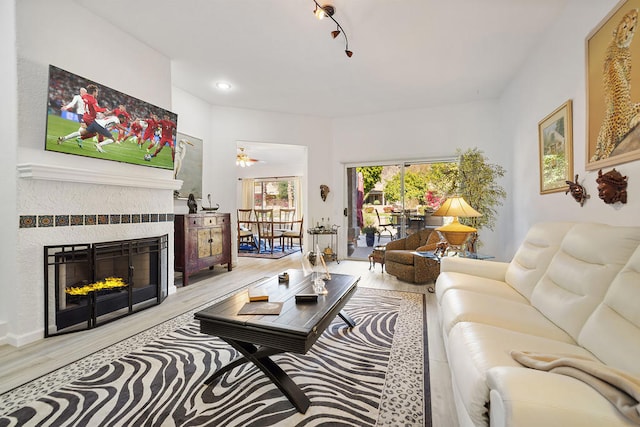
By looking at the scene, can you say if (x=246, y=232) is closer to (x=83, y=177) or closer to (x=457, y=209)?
(x=83, y=177)

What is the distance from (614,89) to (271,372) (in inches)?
111

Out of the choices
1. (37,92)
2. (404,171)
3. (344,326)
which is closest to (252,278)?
(344,326)

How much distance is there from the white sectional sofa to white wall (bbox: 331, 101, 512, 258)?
2.72 m

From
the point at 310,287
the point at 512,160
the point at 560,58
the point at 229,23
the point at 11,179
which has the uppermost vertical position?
the point at 229,23

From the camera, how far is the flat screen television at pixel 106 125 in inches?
91.7

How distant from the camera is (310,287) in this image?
222 centimetres

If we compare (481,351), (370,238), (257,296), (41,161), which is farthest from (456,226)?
(41,161)

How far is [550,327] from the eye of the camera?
4.93ft

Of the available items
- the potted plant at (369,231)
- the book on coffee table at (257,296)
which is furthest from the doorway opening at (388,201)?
the book on coffee table at (257,296)

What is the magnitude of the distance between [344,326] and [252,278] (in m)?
2.12

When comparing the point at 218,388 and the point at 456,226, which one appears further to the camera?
the point at 456,226

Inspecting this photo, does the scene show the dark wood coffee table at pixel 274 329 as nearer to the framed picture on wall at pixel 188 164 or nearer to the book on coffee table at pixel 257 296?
the book on coffee table at pixel 257 296

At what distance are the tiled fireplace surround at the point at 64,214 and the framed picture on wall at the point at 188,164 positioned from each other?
3.54ft

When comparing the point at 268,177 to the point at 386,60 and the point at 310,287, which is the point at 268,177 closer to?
the point at 386,60
